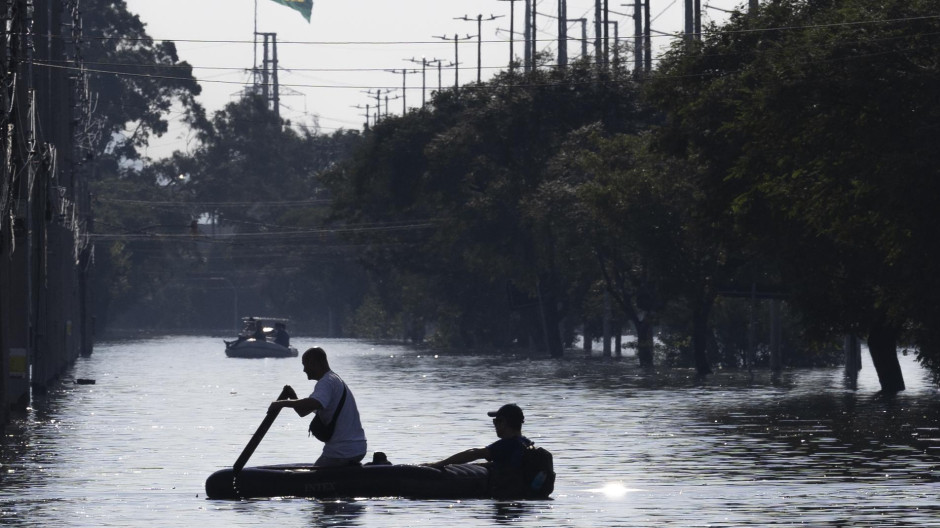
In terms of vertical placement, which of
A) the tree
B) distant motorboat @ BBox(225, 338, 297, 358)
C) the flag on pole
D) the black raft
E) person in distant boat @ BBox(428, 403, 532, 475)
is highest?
the flag on pole

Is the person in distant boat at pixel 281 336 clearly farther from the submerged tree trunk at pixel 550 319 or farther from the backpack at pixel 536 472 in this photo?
the backpack at pixel 536 472

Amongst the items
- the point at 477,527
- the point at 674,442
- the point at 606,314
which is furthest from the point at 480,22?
the point at 477,527

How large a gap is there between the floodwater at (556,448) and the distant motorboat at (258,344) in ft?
126

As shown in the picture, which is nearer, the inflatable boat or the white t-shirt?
the white t-shirt

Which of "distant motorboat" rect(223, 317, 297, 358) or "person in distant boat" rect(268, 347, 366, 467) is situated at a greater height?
"person in distant boat" rect(268, 347, 366, 467)

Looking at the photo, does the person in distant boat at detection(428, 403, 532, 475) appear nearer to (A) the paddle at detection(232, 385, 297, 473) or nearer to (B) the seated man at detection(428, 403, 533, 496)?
(B) the seated man at detection(428, 403, 533, 496)

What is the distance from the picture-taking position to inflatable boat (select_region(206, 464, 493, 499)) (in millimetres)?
22141

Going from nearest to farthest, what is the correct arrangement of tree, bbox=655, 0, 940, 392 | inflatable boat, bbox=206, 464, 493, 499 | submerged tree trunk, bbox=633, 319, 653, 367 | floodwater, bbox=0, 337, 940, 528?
floodwater, bbox=0, 337, 940, 528
inflatable boat, bbox=206, 464, 493, 499
tree, bbox=655, 0, 940, 392
submerged tree trunk, bbox=633, 319, 653, 367

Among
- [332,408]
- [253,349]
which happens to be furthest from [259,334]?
[332,408]

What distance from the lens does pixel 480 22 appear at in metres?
126

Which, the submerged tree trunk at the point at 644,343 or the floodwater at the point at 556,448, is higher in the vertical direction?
the submerged tree trunk at the point at 644,343

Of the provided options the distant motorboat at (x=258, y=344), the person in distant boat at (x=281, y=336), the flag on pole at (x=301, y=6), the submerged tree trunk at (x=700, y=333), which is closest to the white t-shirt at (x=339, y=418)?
the submerged tree trunk at (x=700, y=333)

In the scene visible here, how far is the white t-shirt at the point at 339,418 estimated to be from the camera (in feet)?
69.9

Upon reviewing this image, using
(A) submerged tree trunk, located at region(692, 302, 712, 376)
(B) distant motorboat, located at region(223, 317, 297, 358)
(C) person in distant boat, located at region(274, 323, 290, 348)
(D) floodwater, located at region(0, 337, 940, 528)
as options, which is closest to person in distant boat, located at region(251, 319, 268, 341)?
(B) distant motorboat, located at region(223, 317, 297, 358)
